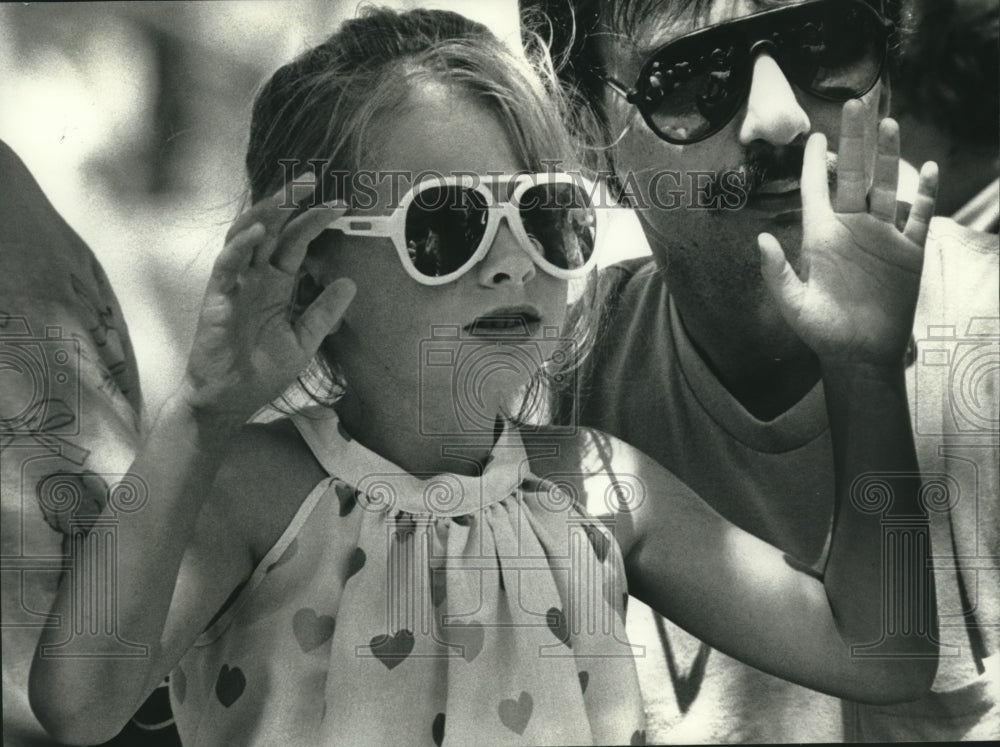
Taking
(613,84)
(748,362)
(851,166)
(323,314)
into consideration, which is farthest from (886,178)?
(323,314)

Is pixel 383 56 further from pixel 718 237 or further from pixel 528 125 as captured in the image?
pixel 718 237

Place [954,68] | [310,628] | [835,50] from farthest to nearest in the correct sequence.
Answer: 1. [954,68]
2. [835,50]
3. [310,628]

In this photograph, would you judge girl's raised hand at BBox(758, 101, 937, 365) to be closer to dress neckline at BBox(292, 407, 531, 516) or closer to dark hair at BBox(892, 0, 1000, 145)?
dark hair at BBox(892, 0, 1000, 145)

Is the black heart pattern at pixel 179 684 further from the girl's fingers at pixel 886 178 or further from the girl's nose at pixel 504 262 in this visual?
the girl's fingers at pixel 886 178

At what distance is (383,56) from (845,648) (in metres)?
1.44

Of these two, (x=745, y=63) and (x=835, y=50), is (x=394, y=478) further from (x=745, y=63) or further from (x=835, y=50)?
(x=835, y=50)

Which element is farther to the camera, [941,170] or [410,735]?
[941,170]

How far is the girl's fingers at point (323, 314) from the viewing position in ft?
8.29

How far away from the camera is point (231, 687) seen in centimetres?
252

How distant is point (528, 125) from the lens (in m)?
2.60

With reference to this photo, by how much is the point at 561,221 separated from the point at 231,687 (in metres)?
1.06

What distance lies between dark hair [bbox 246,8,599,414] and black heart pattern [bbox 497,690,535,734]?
2.17ft

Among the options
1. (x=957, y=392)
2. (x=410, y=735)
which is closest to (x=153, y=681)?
(x=410, y=735)

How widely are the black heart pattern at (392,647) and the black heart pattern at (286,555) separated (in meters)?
0.22
